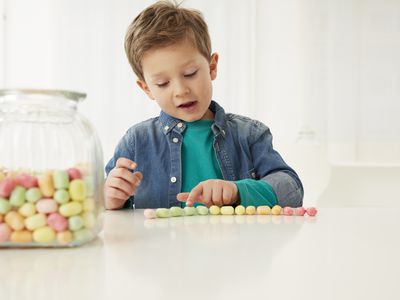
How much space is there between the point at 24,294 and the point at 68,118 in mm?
290

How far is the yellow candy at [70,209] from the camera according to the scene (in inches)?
24.3

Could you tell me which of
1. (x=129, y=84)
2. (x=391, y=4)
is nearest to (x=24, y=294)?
(x=129, y=84)

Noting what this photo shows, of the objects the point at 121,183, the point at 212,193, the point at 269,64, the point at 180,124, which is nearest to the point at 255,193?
the point at 212,193

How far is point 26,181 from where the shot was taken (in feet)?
2.06

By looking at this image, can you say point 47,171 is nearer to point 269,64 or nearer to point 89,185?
point 89,185

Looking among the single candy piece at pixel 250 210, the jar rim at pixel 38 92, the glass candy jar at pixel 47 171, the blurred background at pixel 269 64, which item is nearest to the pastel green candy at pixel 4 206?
the glass candy jar at pixel 47 171

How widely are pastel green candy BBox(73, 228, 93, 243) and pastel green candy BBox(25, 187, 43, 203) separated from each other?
0.06m

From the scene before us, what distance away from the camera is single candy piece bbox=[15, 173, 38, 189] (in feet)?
2.06

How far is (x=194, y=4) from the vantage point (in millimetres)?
3705

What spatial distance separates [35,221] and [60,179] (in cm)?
5

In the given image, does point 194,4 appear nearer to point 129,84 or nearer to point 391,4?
point 129,84

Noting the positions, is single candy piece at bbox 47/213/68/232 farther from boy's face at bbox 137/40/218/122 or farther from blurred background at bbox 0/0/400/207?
blurred background at bbox 0/0/400/207

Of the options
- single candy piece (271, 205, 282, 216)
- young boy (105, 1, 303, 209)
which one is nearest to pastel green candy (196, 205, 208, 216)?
single candy piece (271, 205, 282, 216)

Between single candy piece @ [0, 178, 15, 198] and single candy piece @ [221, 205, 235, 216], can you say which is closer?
single candy piece @ [0, 178, 15, 198]
